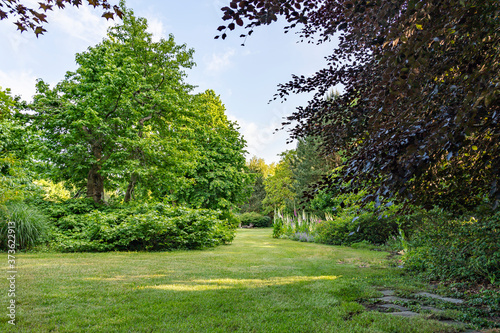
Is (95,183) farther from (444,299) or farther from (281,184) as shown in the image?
(281,184)

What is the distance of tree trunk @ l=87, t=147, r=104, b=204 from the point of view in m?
10.4

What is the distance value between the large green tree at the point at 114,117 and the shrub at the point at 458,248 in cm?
851

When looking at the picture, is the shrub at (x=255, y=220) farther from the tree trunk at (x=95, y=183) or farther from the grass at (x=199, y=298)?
the grass at (x=199, y=298)

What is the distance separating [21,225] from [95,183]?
3.71 metres

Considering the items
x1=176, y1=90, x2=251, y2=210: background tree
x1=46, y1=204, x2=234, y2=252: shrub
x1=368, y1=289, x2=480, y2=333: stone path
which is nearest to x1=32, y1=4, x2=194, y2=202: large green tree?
x1=46, y1=204, x2=234, y2=252: shrub

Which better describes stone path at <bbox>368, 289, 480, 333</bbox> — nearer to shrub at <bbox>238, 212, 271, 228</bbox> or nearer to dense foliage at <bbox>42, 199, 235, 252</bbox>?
dense foliage at <bbox>42, 199, 235, 252</bbox>

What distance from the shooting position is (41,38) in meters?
2.85

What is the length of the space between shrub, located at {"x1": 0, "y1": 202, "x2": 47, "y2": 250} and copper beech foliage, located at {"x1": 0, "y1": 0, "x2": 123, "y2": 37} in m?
5.79

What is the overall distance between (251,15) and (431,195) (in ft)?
7.56

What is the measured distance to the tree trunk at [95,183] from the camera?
34.1 feet

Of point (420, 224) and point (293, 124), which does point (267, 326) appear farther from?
point (420, 224)

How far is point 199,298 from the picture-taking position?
3.22 m

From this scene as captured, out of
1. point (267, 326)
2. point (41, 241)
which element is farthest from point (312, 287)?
point (41, 241)

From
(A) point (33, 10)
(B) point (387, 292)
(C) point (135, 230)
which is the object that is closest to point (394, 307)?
(B) point (387, 292)
